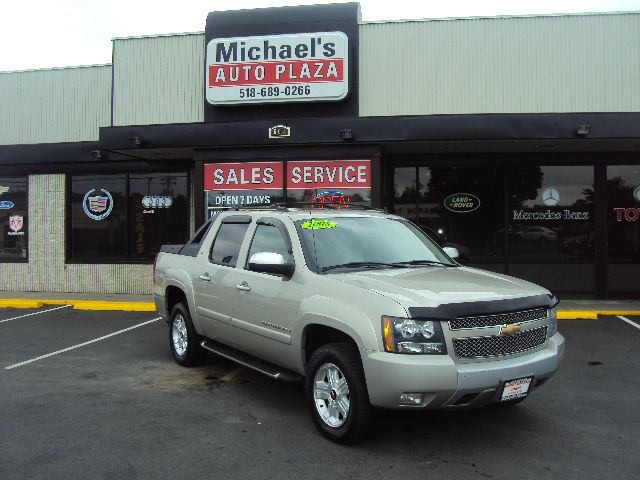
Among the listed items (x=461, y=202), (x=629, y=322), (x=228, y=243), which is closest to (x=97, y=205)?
(x=461, y=202)

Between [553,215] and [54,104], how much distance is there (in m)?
12.1

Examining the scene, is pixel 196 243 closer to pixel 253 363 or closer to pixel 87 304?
pixel 253 363

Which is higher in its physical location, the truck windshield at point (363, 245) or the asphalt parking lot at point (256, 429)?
the truck windshield at point (363, 245)

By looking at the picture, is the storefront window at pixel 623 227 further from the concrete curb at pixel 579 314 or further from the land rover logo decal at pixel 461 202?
the land rover logo decal at pixel 461 202

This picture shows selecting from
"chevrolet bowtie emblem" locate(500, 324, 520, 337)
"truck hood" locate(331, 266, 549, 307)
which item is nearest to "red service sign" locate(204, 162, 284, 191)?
"truck hood" locate(331, 266, 549, 307)

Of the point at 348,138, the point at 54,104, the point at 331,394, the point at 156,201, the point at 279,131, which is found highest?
the point at 54,104

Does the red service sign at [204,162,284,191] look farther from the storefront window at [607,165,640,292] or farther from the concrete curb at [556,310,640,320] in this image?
the storefront window at [607,165,640,292]

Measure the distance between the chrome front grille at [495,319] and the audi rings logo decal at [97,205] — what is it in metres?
11.9

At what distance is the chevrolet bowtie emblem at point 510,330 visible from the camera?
4035mm

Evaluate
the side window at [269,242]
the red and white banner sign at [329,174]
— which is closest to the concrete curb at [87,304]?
the red and white banner sign at [329,174]

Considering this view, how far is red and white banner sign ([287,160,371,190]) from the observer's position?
1172 centimetres

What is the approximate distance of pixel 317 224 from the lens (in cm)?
520

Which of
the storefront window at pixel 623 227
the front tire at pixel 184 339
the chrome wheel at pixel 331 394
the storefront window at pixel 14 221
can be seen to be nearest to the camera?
the chrome wheel at pixel 331 394

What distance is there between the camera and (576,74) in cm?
1135
